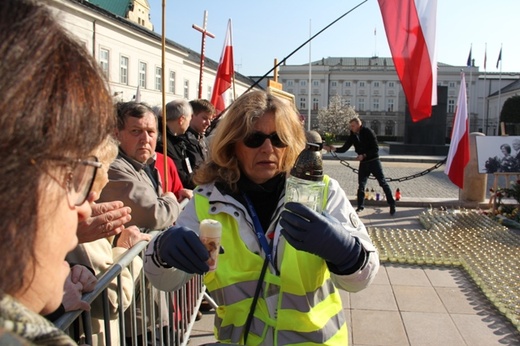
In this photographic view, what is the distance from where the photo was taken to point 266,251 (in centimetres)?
179

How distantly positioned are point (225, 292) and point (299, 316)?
29cm

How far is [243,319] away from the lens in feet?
5.73

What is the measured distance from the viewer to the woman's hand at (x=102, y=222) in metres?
1.99

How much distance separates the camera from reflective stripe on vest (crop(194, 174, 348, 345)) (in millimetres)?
1698

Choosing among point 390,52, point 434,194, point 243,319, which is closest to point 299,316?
point 243,319

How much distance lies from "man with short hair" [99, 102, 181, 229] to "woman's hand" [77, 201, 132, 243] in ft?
2.25

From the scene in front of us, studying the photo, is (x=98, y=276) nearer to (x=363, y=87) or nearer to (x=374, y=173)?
(x=374, y=173)

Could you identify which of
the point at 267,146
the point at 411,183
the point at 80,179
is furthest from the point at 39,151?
the point at 411,183

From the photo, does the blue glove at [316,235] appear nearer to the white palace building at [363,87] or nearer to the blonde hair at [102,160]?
the blonde hair at [102,160]

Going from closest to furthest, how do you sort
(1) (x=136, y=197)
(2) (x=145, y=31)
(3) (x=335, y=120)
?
(1) (x=136, y=197) → (2) (x=145, y=31) → (3) (x=335, y=120)

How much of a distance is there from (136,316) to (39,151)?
2093mm

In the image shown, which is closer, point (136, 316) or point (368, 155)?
point (136, 316)

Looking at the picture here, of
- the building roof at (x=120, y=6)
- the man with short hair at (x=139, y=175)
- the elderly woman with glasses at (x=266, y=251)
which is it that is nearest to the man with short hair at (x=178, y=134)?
the man with short hair at (x=139, y=175)

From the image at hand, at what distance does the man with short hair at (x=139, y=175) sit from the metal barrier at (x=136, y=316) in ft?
0.48
